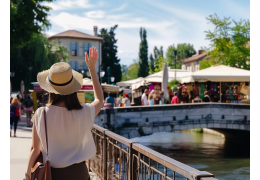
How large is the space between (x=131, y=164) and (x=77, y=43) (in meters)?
56.8

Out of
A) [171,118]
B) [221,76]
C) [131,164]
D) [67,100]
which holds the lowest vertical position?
[171,118]

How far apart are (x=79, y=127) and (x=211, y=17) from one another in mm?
33368

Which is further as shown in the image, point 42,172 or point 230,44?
point 230,44

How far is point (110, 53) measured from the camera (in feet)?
201

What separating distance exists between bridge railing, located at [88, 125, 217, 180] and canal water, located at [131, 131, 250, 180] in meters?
9.89

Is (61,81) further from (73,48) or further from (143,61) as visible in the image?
(143,61)

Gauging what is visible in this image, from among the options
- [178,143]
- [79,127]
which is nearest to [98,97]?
[79,127]

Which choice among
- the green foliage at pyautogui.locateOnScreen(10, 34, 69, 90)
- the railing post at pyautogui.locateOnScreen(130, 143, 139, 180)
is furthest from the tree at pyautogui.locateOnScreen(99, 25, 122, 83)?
the railing post at pyautogui.locateOnScreen(130, 143, 139, 180)

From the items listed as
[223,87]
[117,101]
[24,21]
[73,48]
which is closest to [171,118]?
[223,87]

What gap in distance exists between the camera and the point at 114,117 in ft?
54.5

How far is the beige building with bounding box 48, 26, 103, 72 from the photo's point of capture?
2301 inches

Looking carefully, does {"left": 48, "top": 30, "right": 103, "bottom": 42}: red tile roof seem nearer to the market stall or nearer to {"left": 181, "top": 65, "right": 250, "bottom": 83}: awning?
the market stall

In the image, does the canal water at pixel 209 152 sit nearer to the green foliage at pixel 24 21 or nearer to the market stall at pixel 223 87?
the market stall at pixel 223 87
